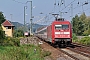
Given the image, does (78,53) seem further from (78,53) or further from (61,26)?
(61,26)

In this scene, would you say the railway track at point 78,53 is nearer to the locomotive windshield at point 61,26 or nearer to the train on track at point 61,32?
the train on track at point 61,32

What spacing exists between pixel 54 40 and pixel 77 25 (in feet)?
211

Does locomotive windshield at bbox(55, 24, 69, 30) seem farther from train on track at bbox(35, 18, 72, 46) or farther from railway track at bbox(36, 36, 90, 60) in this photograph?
railway track at bbox(36, 36, 90, 60)

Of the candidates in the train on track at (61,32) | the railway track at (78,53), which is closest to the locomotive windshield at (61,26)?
the train on track at (61,32)

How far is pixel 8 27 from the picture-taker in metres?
72.4

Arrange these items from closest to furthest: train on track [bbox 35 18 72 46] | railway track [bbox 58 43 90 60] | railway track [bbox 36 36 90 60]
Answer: railway track [bbox 36 36 90 60], railway track [bbox 58 43 90 60], train on track [bbox 35 18 72 46]

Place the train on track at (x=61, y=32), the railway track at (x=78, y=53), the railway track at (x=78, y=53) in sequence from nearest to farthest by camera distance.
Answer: the railway track at (x=78, y=53) → the railway track at (x=78, y=53) → the train on track at (x=61, y=32)

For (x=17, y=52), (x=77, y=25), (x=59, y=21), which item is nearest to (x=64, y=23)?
(x=59, y=21)

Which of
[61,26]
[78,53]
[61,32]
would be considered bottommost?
[78,53]

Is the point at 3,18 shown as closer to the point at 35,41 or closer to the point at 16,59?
the point at 35,41

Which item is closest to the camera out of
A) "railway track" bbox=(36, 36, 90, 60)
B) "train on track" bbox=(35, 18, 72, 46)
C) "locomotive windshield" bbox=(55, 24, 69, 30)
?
"railway track" bbox=(36, 36, 90, 60)

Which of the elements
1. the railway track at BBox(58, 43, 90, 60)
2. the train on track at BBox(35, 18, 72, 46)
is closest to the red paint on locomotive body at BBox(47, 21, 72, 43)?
the train on track at BBox(35, 18, 72, 46)

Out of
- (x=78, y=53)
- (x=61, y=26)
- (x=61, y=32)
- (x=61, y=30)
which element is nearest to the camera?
(x=78, y=53)

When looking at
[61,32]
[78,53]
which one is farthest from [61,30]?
[78,53]
